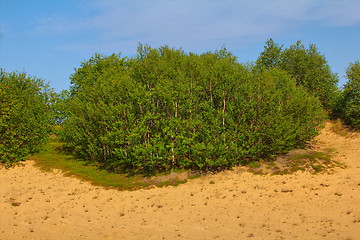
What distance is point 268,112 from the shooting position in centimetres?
3130

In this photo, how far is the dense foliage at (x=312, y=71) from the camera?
54.2 m

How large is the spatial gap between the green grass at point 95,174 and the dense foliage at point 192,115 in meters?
1.48

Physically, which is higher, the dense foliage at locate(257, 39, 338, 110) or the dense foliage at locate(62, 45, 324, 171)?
the dense foliage at locate(257, 39, 338, 110)

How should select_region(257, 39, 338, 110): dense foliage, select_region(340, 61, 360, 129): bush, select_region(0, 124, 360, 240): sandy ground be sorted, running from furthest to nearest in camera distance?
select_region(257, 39, 338, 110): dense foliage, select_region(340, 61, 360, 129): bush, select_region(0, 124, 360, 240): sandy ground

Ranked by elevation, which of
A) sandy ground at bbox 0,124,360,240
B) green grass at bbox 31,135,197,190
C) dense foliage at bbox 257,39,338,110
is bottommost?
sandy ground at bbox 0,124,360,240

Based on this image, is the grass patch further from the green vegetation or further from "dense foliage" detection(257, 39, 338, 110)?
"dense foliage" detection(257, 39, 338, 110)

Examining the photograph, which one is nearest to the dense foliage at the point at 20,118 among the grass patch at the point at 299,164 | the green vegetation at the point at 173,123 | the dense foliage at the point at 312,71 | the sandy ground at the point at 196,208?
the green vegetation at the point at 173,123

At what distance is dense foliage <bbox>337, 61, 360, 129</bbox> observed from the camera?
47.0 m

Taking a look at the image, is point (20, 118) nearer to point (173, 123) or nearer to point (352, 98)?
point (173, 123)

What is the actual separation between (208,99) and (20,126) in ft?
79.0

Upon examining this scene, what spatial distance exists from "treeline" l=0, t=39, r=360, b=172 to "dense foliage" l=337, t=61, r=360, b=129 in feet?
51.4

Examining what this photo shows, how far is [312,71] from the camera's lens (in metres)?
54.9

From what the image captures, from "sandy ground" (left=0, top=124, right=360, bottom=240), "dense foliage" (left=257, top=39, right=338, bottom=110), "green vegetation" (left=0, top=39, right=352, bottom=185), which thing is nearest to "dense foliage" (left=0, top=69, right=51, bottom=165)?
"green vegetation" (left=0, top=39, right=352, bottom=185)

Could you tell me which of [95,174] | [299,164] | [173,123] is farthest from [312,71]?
[95,174]
